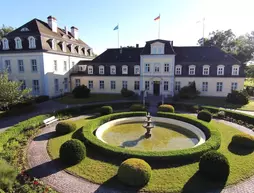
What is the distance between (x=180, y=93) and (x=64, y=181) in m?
25.1

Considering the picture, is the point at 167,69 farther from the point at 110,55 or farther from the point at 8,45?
the point at 8,45

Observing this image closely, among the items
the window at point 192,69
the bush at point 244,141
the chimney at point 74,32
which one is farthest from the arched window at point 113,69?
the bush at point 244,141

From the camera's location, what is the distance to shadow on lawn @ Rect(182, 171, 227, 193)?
9155mm

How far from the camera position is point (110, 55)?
3691cm

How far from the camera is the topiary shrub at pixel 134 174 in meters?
9.23

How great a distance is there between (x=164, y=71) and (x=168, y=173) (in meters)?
24.2

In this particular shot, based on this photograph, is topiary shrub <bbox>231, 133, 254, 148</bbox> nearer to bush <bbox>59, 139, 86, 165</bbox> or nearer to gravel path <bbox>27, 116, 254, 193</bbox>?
gravel path <bbox>27, 116, 254, 193</bbox>

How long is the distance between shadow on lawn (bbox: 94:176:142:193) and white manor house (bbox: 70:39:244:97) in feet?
82.7

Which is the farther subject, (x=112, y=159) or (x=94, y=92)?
(x=94, y=92)

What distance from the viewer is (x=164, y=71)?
107 feet

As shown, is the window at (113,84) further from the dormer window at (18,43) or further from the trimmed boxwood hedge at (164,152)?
the trimmed boxwood hedge at (164,152)

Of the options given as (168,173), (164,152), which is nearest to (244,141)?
(164,152)

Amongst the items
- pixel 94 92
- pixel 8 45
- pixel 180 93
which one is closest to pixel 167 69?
pixel 180 93

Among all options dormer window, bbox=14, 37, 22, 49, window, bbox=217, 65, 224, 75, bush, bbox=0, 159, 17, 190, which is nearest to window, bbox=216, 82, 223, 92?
window, bbox=217, 65, 224, 75
